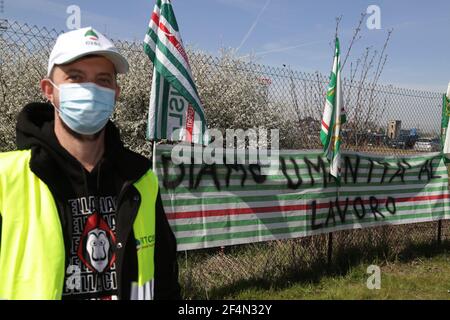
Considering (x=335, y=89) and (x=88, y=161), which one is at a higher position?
(x=335, y=89)

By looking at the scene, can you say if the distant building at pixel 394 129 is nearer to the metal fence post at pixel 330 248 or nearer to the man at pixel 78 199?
the metal fence post at pixel 330 248

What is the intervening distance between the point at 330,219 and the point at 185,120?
2467mm

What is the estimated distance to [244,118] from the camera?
6.59m

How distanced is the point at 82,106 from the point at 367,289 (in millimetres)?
4331

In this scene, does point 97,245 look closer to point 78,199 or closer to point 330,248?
point 78,199

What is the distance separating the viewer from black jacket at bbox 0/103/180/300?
Result: 1.75 m

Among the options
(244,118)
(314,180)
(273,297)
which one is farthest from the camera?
(244,118)

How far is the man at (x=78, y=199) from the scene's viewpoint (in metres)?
1.62

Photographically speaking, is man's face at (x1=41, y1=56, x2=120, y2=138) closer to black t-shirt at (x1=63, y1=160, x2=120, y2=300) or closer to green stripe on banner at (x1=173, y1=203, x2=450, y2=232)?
black t-shirt at (x1=63, y1=160, x2=120, y2=300)

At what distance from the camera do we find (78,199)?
1814 mm

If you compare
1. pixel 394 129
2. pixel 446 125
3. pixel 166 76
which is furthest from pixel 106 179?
pixel 446 125

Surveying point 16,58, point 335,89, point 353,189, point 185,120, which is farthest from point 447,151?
point 16,58

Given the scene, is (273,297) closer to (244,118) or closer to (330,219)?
(330,219)

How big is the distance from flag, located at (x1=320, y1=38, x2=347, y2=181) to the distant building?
8.82ft
